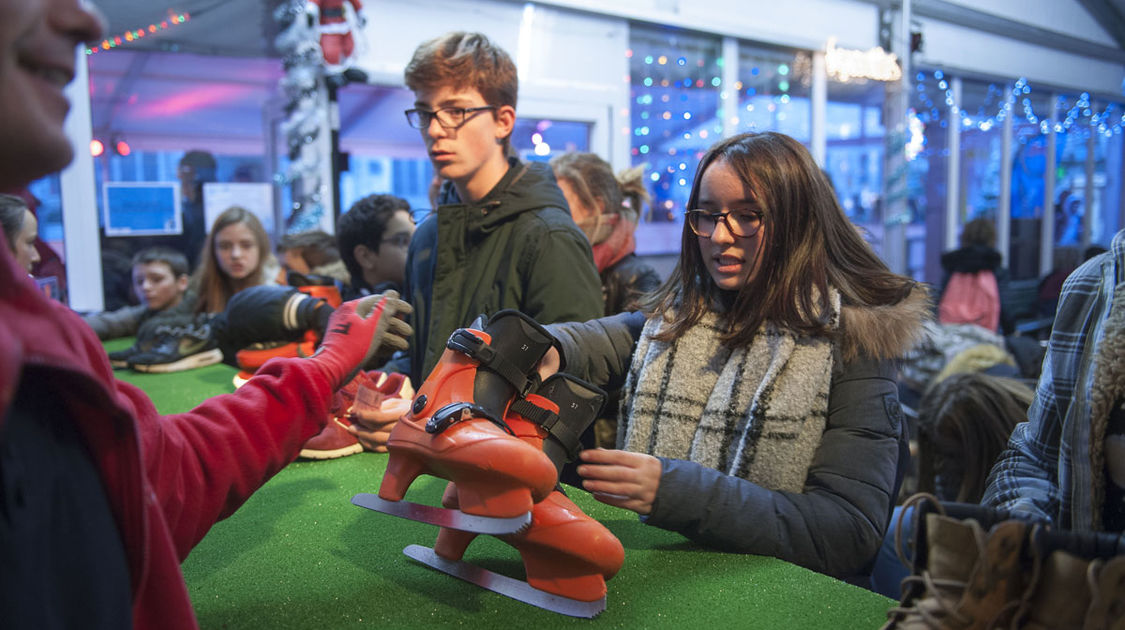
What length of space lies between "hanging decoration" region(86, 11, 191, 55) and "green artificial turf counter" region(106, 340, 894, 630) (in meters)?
4.16

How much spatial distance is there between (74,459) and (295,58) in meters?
4.57

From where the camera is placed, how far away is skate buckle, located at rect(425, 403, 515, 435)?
919mm

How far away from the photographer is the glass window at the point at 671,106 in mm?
6328

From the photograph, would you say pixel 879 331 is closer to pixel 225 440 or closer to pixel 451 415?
pixel 451 415

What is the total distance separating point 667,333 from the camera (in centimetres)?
140

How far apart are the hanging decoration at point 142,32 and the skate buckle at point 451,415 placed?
4.53m

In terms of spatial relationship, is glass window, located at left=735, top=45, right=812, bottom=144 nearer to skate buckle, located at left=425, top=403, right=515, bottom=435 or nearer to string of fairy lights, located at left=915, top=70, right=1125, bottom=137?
string of fairy lights, located at left=915, top=70, right=1125, bottom=137

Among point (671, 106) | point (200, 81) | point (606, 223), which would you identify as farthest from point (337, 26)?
point (606, 223)

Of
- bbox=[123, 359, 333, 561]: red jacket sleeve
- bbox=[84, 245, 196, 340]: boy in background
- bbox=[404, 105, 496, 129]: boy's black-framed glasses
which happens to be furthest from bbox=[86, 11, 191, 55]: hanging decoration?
bbox=[123, 359, 333, 561]: red jacket sleeve

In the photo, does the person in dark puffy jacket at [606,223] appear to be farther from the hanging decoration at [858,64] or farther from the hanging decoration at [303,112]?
the hanging decoration at [858,64]

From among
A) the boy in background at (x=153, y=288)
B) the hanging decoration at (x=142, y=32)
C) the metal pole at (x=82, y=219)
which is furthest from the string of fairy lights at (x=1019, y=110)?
the metal pole at (x=82, y=219)

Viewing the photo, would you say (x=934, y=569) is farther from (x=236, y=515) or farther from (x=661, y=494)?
(x=236, y=515)

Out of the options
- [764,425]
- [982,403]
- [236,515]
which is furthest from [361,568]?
[982,403]

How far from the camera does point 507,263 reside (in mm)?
1661
